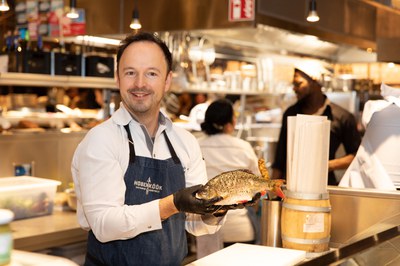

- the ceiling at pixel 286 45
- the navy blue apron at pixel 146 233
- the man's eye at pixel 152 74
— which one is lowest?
the navy blue apron at pixel 146 233

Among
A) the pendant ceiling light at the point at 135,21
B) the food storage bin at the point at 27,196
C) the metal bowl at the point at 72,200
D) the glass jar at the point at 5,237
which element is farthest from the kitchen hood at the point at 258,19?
the glass jar at the point at 5,237

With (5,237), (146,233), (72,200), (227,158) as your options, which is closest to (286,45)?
(227,158)

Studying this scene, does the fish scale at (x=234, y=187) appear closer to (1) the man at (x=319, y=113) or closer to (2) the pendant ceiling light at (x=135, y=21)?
(1) the man at (x=319, y=113)

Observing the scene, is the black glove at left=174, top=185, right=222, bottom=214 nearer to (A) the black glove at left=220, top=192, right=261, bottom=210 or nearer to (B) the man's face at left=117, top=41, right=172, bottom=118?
(A) the black glove at left=220, top=192, right=261, bottom=210

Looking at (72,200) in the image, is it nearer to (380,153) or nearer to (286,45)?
(380,153)

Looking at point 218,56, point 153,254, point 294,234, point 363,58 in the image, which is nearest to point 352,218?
point 294,234

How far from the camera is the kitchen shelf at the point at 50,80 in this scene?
5839 mm

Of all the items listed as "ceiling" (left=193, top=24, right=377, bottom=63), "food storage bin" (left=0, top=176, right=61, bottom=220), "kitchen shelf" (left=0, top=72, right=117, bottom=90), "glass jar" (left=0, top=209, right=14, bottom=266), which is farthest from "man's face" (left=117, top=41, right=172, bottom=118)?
"kitchen shelf" (left=0, top=72, right=117, bottom=90)

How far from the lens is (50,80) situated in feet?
19.8

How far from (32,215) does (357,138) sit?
2.34 meters

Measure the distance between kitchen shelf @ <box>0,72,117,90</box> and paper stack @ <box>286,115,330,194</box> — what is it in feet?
13.1

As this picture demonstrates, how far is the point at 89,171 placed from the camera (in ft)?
7.15

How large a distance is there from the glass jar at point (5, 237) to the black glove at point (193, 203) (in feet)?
2.30

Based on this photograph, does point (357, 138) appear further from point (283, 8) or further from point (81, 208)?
point (81, 208)
